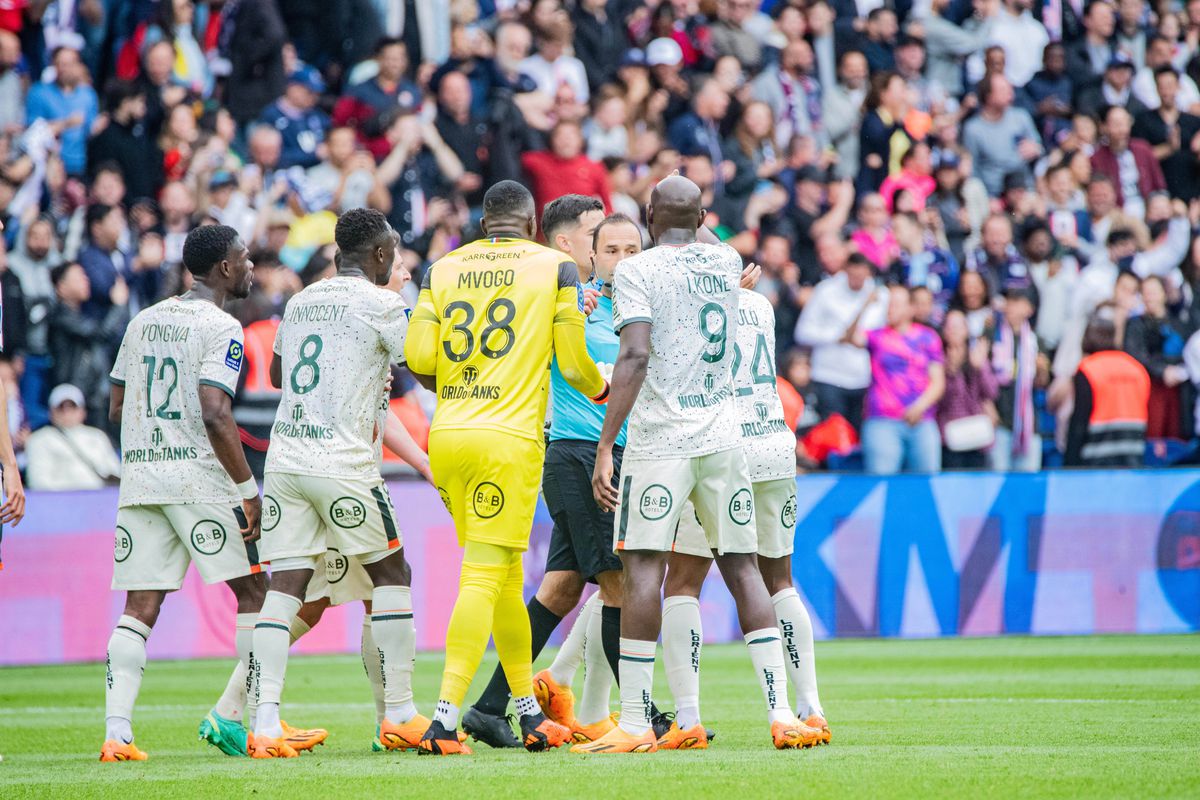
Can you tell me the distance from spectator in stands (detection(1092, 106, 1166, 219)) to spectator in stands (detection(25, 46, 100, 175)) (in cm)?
1176

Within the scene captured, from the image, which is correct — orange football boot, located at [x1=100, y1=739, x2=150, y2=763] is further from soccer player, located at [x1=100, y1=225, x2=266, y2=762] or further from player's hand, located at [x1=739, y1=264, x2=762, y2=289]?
player's hand, located at [x1=739, y1=264, x2=762, y2=289]

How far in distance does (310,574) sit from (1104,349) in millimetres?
10820

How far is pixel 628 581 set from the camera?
771cm

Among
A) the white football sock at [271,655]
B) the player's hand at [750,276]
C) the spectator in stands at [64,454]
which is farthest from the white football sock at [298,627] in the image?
the spectator in stands at [64,454]

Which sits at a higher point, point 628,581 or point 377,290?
point 377,290

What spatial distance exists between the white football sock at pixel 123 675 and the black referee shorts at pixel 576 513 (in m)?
2.10

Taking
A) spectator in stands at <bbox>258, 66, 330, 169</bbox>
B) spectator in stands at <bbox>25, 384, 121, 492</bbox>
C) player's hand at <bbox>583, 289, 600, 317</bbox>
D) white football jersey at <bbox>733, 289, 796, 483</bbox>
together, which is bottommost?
spectator in stands at <bbox>25, 384, 121, 492</bbox>

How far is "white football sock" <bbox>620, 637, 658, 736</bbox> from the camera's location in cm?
762

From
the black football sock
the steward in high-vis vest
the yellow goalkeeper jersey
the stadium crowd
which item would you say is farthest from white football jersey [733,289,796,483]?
the steward in high-vis vest

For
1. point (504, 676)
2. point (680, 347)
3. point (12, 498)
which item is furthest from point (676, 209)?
point (12, 498)

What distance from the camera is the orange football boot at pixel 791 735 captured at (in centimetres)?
770

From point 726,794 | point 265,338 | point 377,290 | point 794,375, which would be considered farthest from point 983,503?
point 726,794

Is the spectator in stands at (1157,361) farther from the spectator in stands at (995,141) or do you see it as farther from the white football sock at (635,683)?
the white football sock at (635,683)

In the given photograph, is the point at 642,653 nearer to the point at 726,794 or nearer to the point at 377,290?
the point at 726,794
